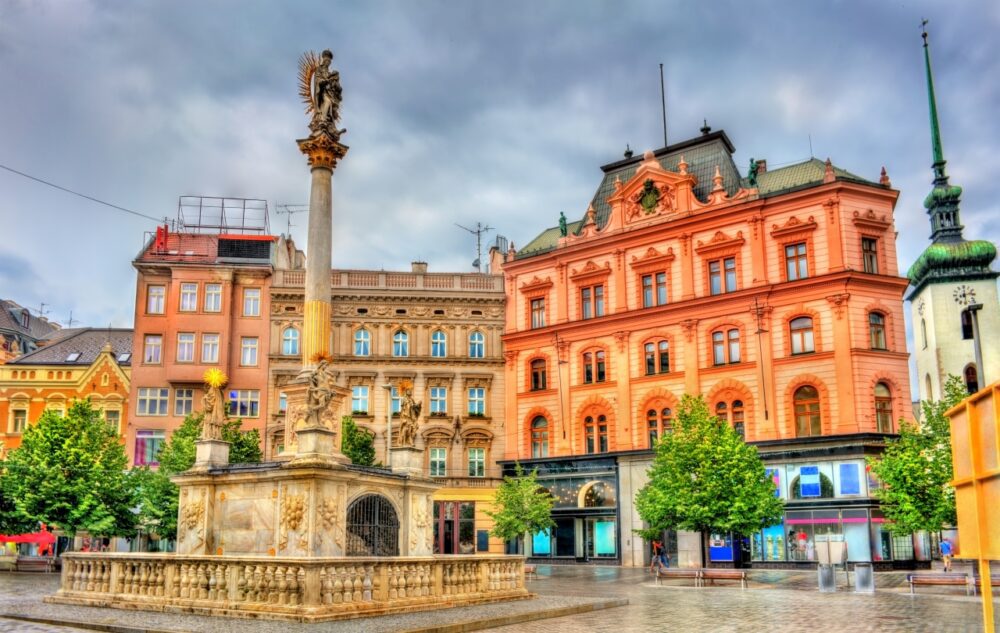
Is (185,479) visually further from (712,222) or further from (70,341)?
(70,341)

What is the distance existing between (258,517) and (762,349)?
3016 cm

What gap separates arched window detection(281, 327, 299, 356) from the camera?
176ft

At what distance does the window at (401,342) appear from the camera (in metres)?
54.1

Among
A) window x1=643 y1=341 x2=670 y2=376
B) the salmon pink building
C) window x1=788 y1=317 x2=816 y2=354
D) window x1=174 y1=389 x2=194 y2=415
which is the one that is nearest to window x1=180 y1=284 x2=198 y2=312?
window x1=174 y1=389 x2=194 y2=415

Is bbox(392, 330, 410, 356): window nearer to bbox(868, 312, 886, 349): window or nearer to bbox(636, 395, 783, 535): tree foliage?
bbox(636, 395, 783, 535): tree foliage

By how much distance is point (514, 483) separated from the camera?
1804 inches

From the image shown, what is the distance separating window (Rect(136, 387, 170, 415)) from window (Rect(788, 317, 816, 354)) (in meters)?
34.7

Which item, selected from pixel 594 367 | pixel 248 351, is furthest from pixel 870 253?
pixel 248 351

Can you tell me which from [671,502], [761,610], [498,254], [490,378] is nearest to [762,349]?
[671,502]

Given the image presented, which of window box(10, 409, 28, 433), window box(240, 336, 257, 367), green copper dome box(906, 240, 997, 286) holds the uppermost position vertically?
green copper dome box(906, 240, 997, 286)

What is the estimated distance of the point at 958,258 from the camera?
226 feet

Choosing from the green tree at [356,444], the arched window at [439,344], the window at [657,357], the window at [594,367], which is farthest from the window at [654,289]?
the green tree at [356,444]

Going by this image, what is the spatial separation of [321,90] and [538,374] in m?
29.2

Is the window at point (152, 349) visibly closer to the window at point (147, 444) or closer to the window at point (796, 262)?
the window at point (147, 444)
